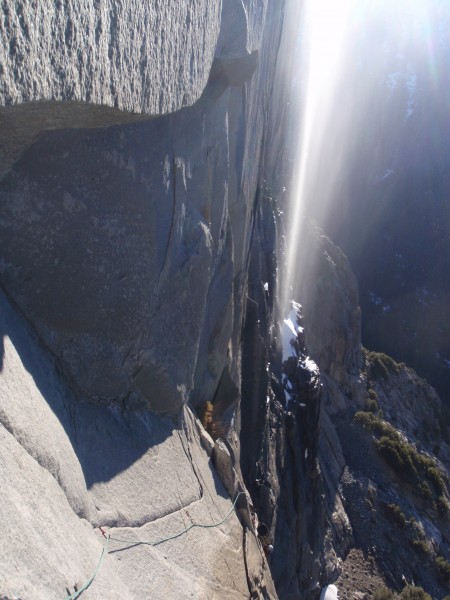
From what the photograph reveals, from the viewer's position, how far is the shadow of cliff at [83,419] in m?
3.78

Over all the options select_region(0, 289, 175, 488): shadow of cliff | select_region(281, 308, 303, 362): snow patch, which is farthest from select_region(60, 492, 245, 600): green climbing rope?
select_region(281, 308, 303, 362): snow patch

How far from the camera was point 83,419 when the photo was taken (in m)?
4.41

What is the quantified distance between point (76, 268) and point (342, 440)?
74.7 feet

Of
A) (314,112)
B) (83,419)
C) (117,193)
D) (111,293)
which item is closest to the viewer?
(83,419)

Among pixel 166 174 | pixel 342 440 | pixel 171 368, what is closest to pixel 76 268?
pixel 166 174

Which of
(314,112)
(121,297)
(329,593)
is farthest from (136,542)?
(314,112)

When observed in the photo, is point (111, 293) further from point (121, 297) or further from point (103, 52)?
point (103, 52)

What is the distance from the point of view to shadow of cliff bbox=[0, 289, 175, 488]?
3.78 meters

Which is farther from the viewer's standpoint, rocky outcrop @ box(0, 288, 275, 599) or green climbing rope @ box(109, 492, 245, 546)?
green climbing rope @ box(109, 492, 245, 546)

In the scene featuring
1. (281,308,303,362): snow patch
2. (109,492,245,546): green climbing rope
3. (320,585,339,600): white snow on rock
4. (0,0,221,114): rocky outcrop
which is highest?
(0,0,221,114): rocky outcrop

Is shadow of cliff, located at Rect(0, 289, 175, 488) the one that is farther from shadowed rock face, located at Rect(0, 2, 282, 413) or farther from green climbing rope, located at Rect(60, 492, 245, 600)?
green climbing rope, located at Rect(60, 492, 245, 600)

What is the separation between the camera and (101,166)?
14.3ft

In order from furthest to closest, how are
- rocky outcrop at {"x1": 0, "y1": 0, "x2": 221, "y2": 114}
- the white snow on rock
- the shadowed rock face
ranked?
1. the white snow on rock
2. the shadowed rock face
3. rocky outcrop at {"x1": 0, "y1": 0, "x2": 221, "y2": 114}

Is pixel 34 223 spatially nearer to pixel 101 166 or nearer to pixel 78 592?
pixel 101 166
